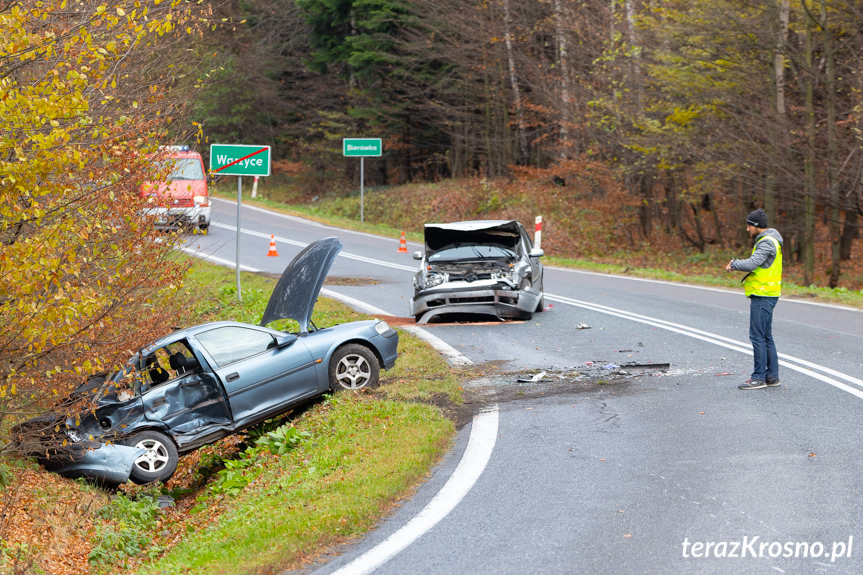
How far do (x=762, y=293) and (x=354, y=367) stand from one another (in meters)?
4.54

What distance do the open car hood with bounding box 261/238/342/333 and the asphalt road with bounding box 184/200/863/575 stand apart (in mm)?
2040

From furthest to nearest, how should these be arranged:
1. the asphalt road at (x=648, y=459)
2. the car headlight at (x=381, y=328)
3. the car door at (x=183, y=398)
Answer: the car headlight at (x=381, y=328) → the car door at (x=183, y=398) → the asphalt road at (x=648, y=459)

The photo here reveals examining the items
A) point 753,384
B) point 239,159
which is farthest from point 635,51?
point 753,384

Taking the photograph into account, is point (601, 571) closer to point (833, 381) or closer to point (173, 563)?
point (173, 563)

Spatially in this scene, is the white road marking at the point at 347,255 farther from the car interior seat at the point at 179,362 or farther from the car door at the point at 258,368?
the car interior seat at the point at 179,362

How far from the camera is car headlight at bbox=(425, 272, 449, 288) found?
14.9 metres

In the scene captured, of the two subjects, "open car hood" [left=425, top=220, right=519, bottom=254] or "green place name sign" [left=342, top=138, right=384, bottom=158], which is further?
"green place name sign" [left=342, top=138, right=384, bottom=158]

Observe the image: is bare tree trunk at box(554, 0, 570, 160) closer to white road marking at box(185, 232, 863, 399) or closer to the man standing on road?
white road marking at box(185, 232, 863, 399)

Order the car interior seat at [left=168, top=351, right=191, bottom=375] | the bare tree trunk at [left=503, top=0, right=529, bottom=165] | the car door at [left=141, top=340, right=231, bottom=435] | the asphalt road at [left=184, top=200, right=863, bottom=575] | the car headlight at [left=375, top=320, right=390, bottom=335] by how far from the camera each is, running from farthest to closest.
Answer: the bare tree trunk at [left=503, top=0, right=529, bottom=165] → the car headlight at [left=375, top=320, right=390, bottom=335] → the car interior seat at [left=168, top=351, right=191, bottom=375] → the car door at [left=141, top=340, right=231, bottom=435] → the asphalt road at [left=184, top=200, right=863, bottom=575]

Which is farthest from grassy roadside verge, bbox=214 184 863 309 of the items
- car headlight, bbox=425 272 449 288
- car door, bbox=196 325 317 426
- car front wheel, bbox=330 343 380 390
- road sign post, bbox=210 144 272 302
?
car door, bbox=196 325 317 426

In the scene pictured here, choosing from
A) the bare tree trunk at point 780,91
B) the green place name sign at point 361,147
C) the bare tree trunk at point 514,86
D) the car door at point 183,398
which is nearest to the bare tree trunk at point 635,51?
the bare tree trunk at point 780,91

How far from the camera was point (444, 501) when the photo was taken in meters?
6.34

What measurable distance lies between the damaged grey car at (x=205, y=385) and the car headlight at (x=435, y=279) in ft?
14.0

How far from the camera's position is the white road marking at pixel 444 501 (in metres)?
5.30
